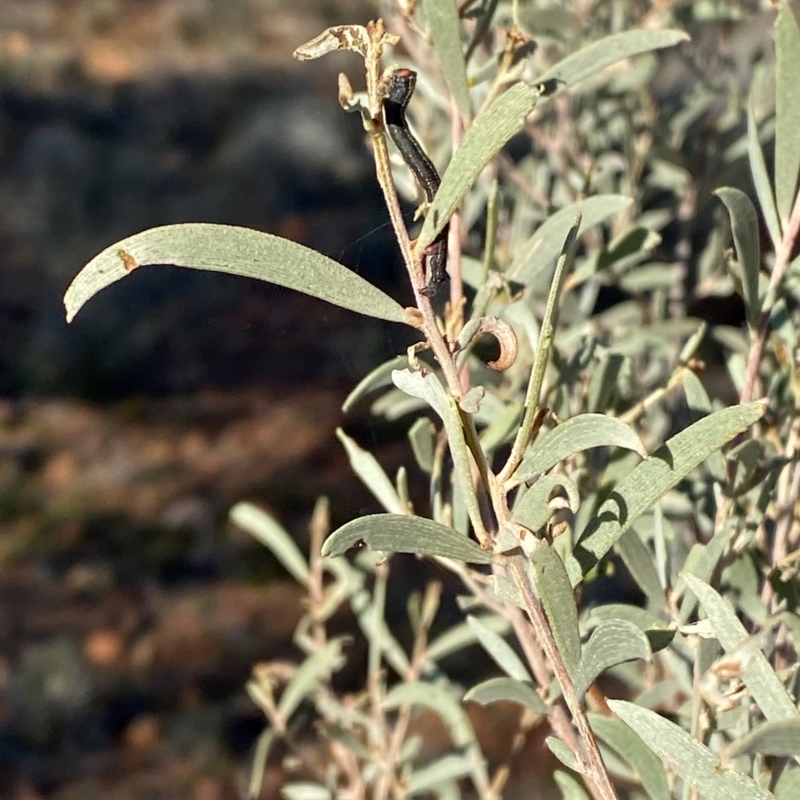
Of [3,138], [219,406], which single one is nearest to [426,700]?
[219,406]

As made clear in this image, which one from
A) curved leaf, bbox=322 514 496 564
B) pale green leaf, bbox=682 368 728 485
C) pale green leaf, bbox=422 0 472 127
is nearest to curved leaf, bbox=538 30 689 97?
pale green leaf, bbox=422 0 472 127

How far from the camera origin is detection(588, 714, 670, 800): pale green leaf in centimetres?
45

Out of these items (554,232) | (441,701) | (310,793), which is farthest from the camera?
(310,793)

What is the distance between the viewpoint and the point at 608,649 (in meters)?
0.38

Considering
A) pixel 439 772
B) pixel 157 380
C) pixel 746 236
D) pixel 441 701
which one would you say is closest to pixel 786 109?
pixel 746 236

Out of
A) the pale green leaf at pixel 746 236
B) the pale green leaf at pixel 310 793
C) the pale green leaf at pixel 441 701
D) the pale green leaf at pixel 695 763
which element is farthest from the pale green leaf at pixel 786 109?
the pale green leaf at pixel 310 793

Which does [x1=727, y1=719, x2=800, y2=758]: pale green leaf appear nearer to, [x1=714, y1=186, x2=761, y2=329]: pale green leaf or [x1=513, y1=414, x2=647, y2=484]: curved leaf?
[x1=513, y1=414, x2=647, y2=484]: curved leaf

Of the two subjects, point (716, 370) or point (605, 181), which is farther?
point (716, 370)

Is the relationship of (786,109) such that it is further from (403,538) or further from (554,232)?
(403,538)

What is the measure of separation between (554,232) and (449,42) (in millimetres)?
117

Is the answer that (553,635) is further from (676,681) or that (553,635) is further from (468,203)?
(468,203)

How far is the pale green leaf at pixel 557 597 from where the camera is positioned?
0.36m

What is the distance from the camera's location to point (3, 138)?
182 inches

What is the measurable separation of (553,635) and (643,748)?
0.37ft
